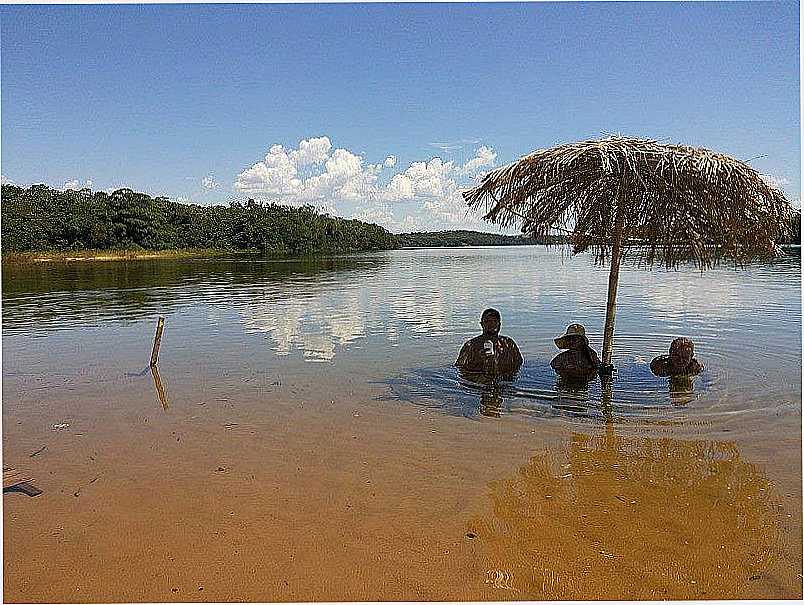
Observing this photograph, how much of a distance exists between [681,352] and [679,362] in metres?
0.14

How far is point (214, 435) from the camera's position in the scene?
6.16 m

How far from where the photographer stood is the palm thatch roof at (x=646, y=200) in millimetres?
6812

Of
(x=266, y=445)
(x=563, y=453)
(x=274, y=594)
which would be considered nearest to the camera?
(x=274, y=594)

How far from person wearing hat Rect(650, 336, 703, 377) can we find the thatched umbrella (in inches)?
26.1

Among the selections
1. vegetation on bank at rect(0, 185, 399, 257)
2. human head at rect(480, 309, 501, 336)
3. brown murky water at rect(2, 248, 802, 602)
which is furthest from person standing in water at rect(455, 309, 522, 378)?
vegetation on bank at rect(0, 185, 399, 257)

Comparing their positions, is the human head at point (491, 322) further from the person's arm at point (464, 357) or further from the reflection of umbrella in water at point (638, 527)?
the reflection of umbrella in water at point (638, 527)

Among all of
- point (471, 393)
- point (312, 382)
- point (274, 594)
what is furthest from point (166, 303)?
point (274, 594)

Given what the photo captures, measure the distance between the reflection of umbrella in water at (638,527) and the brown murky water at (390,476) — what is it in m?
0.02

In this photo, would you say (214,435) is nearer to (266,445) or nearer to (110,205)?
(266,445)

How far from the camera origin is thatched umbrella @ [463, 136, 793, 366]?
22.4 ft

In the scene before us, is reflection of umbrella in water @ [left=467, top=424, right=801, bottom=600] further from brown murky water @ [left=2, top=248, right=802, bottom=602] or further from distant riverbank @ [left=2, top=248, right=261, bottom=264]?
distant riverbank @ [left=2, top=248, right=261, bottom=264]

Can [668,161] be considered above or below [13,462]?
above

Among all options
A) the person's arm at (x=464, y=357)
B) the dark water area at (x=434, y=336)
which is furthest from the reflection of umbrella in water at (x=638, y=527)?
the person's arm at (x=464, y=357)

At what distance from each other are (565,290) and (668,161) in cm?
1421
